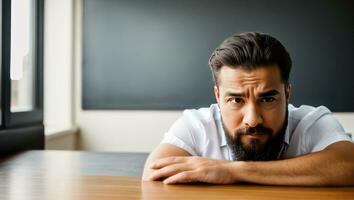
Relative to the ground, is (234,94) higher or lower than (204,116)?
higher

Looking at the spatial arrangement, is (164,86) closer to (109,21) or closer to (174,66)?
(174,66)

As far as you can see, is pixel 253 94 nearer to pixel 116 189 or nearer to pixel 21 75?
pixel 116 189

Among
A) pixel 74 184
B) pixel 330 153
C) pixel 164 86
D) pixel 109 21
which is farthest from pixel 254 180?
pixel 109 21

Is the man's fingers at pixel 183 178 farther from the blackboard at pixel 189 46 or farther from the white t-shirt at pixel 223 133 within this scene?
the blackboard at pixel 189 46

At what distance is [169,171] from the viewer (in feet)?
4.51

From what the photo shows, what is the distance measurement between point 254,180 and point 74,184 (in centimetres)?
54

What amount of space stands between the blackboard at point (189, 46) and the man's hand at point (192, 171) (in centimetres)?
234

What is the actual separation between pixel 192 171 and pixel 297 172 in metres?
0.32

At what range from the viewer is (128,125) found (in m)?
3.83

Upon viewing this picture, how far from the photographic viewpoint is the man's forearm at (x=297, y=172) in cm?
135

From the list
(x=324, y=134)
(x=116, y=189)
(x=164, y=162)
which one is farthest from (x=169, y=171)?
(x=324, y=134)

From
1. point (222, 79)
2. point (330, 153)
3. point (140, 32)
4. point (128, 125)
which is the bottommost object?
point (128, 125)

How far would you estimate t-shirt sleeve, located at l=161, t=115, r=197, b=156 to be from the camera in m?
1.67

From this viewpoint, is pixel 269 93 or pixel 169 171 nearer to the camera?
pixel 169 171
